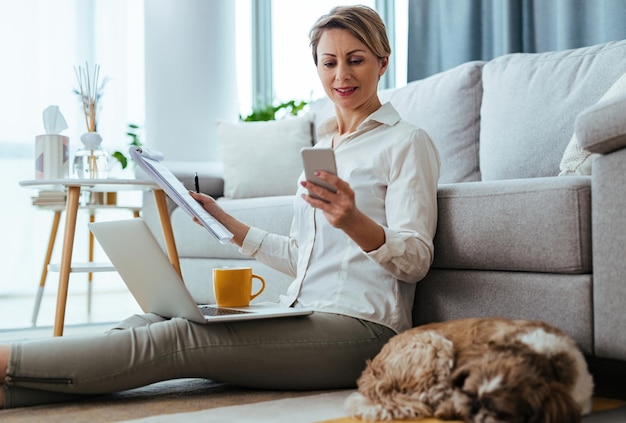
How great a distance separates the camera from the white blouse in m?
1.60

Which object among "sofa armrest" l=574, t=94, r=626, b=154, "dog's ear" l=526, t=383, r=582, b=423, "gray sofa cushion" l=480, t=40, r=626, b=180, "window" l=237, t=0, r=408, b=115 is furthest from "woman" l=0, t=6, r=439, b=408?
"window" l=237, t=0, r=408, b=115

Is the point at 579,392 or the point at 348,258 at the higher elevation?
the point at 348,258

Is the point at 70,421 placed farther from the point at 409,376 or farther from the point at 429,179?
the point at 429,179

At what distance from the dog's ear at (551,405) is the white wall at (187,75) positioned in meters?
3.10

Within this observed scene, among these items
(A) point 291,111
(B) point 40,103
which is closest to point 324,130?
(A) point 291,111

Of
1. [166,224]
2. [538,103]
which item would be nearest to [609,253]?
[538,103]

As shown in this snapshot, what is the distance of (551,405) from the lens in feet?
3.51

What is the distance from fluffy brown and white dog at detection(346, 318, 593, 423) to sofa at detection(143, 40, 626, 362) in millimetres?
265

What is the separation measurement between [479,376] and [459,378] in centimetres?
7

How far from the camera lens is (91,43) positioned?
4.69 metres

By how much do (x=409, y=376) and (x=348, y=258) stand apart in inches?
17.0

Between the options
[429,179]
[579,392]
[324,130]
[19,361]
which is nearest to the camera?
[579,392]

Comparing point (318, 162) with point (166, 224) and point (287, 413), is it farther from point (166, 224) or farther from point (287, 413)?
point (166, 224)

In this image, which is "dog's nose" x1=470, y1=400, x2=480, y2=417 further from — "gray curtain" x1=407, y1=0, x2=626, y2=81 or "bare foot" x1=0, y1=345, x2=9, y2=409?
"gray curtain" x1=407, y1=0, x2=626, y2=81
